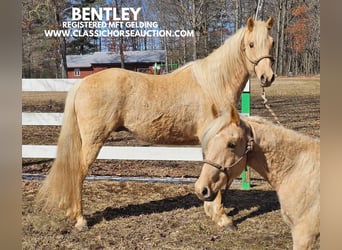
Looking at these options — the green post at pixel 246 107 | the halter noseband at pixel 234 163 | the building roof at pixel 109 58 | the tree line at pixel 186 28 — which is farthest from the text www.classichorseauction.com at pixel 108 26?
the halter noseband at pixel 234 163

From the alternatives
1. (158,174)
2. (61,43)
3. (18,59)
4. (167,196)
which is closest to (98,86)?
(61,43)

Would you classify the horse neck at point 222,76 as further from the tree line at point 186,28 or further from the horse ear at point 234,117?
the horse ear at point 234,117

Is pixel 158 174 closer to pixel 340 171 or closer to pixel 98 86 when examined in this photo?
pixel 98 86

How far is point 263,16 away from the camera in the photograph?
2820 mm

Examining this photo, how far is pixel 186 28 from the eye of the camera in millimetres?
2912

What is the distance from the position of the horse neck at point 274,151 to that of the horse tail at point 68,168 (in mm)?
1539

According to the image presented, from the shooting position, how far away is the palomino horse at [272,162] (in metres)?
2.00

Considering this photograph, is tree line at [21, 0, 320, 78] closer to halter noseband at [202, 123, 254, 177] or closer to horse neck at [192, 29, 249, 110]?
horse neck at [192, 29, 249, 110]

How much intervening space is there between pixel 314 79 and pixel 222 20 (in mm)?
790

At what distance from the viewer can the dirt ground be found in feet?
9.70

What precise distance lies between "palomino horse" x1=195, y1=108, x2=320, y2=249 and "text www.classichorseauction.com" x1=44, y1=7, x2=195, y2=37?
44.8 inches

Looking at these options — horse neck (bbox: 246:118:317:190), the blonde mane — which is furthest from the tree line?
the blonde mane

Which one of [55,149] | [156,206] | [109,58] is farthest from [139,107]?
[156,206]

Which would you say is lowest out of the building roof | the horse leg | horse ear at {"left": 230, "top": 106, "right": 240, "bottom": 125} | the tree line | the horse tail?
the horse leg
